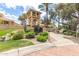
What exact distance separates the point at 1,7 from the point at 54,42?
577mm

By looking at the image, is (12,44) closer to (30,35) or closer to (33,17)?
(30,35)

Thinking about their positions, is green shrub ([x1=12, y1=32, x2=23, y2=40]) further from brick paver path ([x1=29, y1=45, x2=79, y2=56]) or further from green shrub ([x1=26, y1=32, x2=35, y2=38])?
brick paver path ([x1=29, y1=45, x2=79, y2=56])

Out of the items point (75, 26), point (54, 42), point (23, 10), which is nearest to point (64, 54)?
point (54, 42)

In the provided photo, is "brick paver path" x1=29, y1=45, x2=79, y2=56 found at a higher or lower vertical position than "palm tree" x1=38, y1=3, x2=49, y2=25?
lower

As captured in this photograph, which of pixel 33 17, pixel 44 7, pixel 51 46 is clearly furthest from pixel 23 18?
pixel 51 46

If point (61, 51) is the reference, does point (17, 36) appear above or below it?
above

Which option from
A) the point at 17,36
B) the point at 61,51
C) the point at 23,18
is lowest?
the point at 61,51

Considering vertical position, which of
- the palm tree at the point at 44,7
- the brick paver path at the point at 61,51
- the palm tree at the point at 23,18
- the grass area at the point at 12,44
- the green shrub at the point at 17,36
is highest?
the palm tree at the point at 44,7

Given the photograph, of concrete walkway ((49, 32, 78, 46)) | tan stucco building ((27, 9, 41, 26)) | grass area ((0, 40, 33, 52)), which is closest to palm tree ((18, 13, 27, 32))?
tan stucco building ((27, 9, 41, 26))

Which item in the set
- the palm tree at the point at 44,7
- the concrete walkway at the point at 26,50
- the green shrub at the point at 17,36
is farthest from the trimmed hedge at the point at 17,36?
the palm tree at the point at 44,7

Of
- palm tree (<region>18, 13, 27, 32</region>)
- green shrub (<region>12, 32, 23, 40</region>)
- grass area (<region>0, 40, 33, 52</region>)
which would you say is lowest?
grass area (<region>0, 40, 33, 52</region>)

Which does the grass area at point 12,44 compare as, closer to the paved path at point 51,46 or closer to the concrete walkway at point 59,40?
the paved path at point 51,46

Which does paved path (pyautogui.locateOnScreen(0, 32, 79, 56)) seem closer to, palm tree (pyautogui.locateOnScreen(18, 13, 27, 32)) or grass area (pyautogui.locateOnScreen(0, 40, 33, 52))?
grass area (pyautogui.locateOnScreen(0, 40, 33, 52))

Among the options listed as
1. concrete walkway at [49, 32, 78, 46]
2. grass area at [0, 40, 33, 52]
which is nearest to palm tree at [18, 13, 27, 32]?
grass area at [0, 40, 33, 52]
